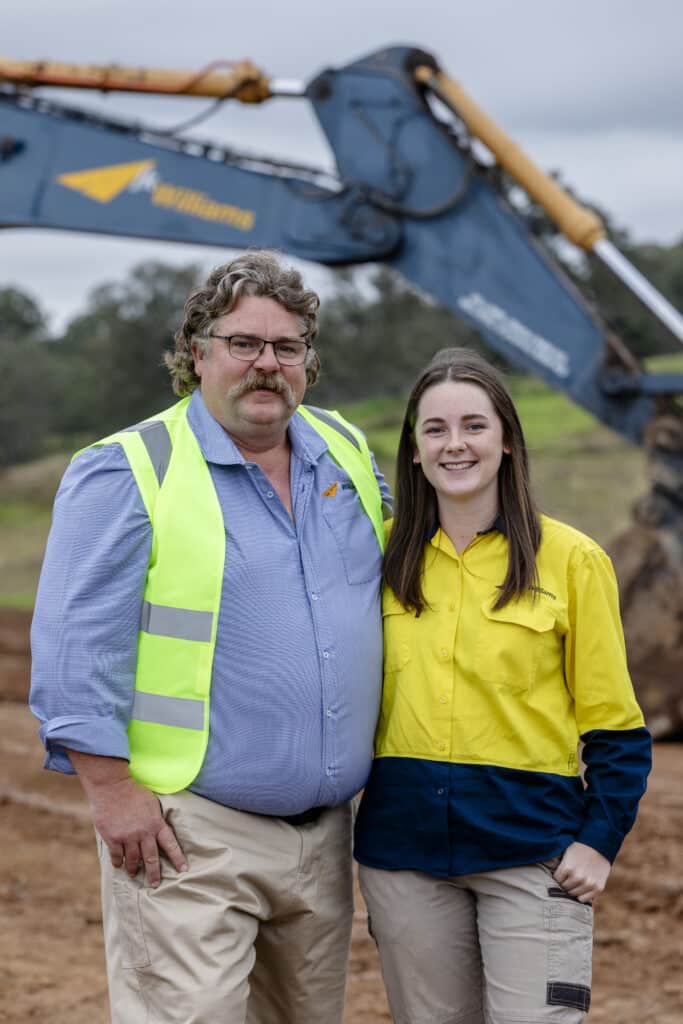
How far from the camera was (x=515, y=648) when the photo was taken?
3.38m

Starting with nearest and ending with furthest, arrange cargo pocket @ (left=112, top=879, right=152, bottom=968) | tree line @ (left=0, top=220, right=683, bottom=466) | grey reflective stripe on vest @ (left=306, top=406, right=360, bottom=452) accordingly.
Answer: cargo pocket @ (left=112, top=879, right=152, bottom=968) < grey reflective stripe on vest @ (left=306, top=406, right=360, bottom=452) < tree line @ (left=0, top=220, right=683, bottom=466)

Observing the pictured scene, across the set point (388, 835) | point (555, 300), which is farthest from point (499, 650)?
point (555, 300)

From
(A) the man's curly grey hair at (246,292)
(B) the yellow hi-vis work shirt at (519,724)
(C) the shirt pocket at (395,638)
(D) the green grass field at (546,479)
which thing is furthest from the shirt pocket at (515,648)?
(D) the green grass field at (546,479)

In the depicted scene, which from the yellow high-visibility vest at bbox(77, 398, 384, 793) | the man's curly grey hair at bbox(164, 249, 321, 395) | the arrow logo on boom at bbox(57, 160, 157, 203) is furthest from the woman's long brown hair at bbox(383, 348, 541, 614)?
the arrow logo on boom at bbox(57, 160, 157, 203)

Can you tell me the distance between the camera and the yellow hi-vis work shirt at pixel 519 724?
3.37m

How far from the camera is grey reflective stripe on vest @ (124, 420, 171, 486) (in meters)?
3.40

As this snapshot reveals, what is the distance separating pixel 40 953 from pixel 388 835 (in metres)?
2.77

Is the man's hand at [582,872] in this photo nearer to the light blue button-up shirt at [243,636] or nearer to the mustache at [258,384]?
the light blue button-up shirt at [243,636]

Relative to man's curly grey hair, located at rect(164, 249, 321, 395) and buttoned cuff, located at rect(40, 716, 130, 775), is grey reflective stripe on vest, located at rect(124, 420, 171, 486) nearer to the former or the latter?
man's curly grey hair, located at rect(164, 249, 321, 395)

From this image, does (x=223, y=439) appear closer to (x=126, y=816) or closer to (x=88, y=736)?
(x=88, y=736)

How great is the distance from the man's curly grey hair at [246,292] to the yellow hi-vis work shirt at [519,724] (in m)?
0.79

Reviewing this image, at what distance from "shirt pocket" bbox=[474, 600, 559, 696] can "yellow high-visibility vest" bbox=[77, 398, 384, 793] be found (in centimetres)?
65

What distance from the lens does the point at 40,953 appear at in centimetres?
572

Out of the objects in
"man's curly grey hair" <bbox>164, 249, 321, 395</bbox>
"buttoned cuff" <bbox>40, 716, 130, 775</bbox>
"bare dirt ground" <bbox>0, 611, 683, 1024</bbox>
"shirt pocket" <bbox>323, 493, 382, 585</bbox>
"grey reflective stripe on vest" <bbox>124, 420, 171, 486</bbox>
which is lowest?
"bare dirt ground" <bbox>0, 611, 683, 1024</bbox>
